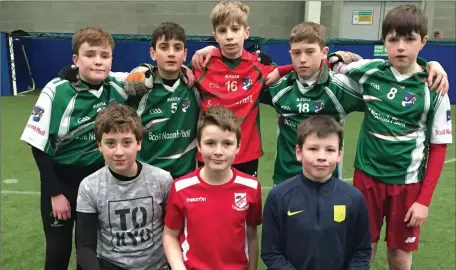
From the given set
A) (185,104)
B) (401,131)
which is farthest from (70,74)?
(401,131)

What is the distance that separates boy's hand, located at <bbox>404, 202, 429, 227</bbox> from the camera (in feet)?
8.60

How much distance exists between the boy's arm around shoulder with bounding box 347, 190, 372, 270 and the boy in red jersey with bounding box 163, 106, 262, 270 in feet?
1.62

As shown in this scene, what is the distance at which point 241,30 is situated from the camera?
294 cm

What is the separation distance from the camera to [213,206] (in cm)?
227

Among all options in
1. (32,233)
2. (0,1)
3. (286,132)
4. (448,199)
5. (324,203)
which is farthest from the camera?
(0,1)

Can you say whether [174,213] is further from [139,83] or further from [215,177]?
[139,83]

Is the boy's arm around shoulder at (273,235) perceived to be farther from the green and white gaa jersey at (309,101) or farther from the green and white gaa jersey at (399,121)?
the green and white gaa jersey at (399,121)

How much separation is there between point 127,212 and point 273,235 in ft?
2.49

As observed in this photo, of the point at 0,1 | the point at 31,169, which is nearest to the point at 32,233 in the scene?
the point at 31,169

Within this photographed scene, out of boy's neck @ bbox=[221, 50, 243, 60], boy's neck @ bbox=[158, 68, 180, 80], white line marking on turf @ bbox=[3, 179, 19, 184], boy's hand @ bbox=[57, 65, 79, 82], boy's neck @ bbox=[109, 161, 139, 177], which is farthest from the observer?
white line marking on turf @ bbox=[3, 179, 19, 184]

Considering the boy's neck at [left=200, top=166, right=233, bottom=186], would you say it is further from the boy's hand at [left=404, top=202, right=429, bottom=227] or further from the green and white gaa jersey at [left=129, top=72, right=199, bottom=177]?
the boy's hand at [left=404, top=202, right=429, bottom=227]

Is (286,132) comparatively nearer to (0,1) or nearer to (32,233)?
(32,233)

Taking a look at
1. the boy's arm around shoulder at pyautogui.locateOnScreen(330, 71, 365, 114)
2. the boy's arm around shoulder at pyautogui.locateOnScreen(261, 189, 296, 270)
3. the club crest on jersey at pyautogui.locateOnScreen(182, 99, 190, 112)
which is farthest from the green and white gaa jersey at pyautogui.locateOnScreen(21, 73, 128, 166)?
the boy's arm around shoulder at pyautogui.locateOnScreen(330, 71, 365, 114)

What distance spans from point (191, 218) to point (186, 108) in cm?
88
